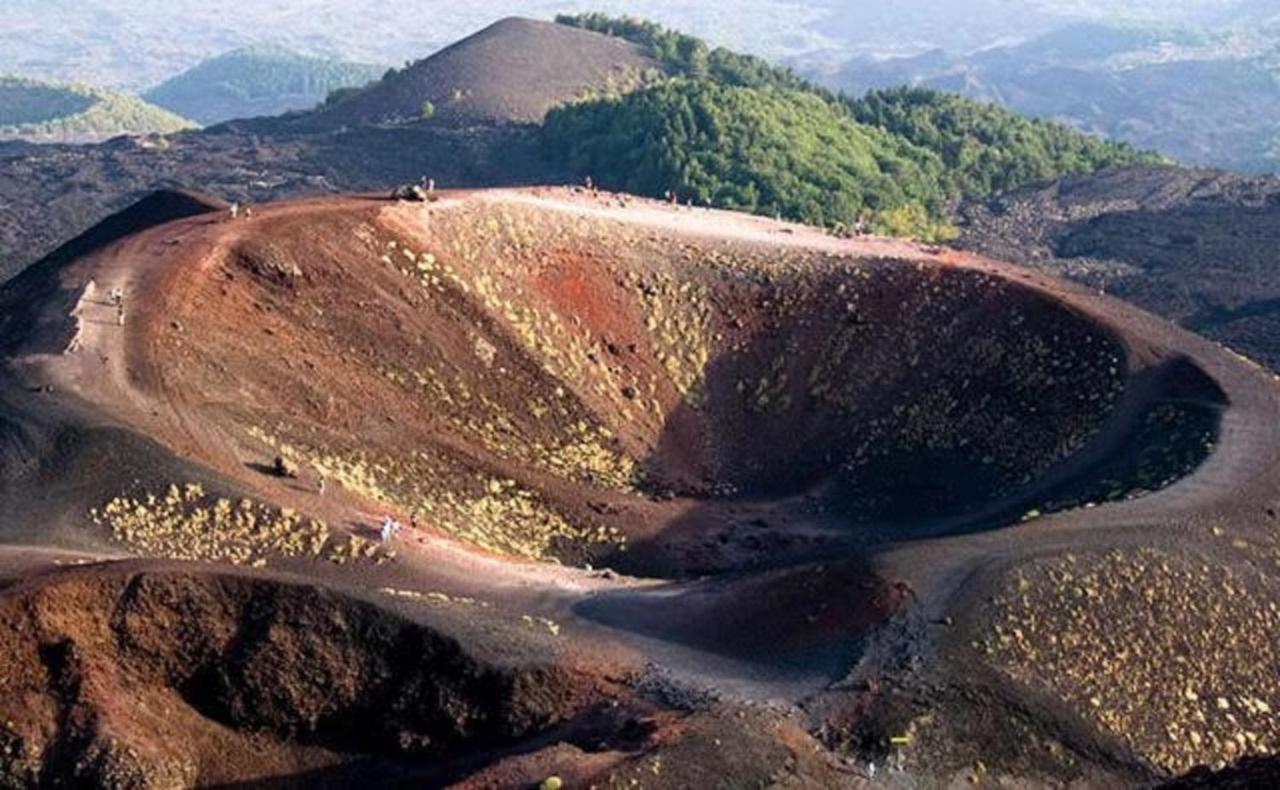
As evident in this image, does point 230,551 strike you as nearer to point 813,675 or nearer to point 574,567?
point 574,567

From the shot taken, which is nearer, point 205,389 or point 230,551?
point 230,551

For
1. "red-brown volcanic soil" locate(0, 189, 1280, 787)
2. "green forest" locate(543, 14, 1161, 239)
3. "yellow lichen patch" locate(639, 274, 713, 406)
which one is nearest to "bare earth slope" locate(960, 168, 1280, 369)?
"green forest" locate(543, 14, 1161, 239)

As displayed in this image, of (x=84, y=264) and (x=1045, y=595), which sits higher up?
(x=84, y=264)

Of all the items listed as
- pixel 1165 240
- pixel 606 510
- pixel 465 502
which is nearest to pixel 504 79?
pixel 1165 240

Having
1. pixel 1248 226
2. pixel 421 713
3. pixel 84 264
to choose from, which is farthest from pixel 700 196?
pixel 421 713

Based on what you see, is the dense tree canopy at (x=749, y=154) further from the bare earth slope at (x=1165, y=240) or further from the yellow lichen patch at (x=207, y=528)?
the yellow lichen patch at (x=207, y=528)

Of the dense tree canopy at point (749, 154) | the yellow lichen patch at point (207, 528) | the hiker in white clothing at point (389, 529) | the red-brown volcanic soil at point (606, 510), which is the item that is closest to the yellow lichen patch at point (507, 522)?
the red-brown volcanic soil at point (606, 510)

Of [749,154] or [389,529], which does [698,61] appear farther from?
[389,529]

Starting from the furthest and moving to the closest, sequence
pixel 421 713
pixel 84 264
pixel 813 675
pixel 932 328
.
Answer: pixel 932 328 < pixel 84 264 < pixel 813 675 < pixel 421 713
